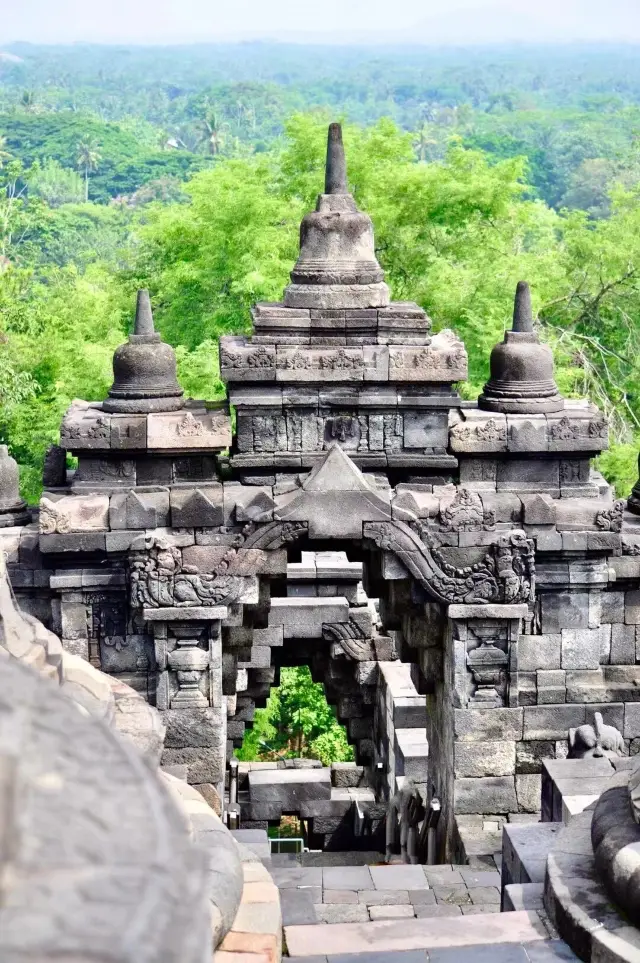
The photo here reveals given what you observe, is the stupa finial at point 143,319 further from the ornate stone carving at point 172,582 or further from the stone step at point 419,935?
the stone step at point 419,935

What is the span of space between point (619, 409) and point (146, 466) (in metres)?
16.3

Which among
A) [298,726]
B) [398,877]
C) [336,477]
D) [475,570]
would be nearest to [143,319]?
[336,477]

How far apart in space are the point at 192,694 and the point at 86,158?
77180 mm

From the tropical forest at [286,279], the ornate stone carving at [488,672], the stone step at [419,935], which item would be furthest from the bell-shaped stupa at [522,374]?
the tropical forest at [286,279]

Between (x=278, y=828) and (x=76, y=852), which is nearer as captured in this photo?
(x=76, y=852)

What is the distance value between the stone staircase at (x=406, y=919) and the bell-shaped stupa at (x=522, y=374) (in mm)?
4283

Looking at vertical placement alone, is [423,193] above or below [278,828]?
above

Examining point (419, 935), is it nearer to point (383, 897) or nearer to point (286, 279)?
point (383, 897)

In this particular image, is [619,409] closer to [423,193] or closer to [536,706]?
[423,193]

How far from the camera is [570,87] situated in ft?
632

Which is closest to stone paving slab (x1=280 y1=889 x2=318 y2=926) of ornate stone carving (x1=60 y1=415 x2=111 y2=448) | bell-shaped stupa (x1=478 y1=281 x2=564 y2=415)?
ornate stone carving (x1=60 y1=415 x2=111 y2=448)

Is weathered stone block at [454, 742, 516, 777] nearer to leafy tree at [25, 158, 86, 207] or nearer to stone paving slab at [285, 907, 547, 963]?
stone paving slab at [285, 907, 547, 963]

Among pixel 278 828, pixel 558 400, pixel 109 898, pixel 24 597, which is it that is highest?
pixel 109 898

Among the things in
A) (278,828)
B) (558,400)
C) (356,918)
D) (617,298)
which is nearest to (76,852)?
(356,918)
